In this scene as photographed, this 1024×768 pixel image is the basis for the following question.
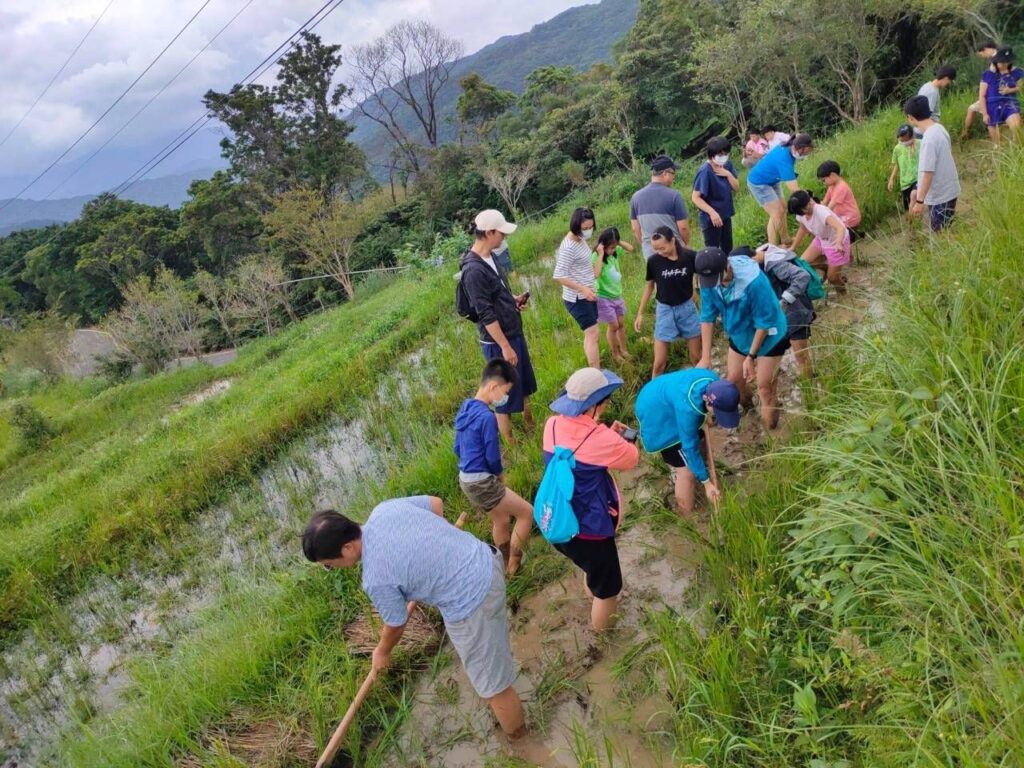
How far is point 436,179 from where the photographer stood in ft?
97.4

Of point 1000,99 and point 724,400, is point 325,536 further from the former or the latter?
point 1000,99

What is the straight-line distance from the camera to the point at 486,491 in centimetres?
340

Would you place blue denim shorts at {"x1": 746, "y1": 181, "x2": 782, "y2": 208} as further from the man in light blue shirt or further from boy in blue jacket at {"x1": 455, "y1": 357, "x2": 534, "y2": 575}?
the man in light blue shirt

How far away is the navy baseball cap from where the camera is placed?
280 cm

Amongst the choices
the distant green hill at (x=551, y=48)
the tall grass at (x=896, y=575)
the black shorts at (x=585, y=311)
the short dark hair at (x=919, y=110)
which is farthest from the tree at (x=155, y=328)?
the distant green hill at (x=551, y=48)

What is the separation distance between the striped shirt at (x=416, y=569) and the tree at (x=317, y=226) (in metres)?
22.0

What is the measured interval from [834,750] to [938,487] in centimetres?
100

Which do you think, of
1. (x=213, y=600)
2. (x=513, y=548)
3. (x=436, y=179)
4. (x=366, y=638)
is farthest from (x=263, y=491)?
(x=436, y=179)

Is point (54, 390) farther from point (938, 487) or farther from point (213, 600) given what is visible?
point (938, 487)

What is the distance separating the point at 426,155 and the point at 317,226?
39.0 ft

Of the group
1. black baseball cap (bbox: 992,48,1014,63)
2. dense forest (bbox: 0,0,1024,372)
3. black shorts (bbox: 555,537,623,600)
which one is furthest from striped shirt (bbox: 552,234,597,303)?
dense forest (bbox: 0,0,1024,372)

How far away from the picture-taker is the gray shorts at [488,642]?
2.54 metres

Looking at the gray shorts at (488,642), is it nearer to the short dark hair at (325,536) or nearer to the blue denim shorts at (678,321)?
the short dark hair at (325,536)

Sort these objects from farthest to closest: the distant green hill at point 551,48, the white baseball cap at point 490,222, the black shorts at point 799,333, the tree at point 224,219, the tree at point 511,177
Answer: the distant green hill at point 551,48, the tree at point 224,219, the tree at point 511,177, the white baseball cap at point 490,222, the black shorts at point 799,333
